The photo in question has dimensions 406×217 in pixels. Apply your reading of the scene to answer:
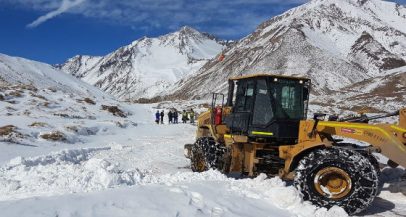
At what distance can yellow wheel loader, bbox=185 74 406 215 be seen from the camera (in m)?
10.1

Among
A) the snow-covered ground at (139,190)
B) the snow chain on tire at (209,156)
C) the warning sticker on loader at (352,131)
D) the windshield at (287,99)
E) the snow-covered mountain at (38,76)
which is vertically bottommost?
the snow-covered ground at (139,190)

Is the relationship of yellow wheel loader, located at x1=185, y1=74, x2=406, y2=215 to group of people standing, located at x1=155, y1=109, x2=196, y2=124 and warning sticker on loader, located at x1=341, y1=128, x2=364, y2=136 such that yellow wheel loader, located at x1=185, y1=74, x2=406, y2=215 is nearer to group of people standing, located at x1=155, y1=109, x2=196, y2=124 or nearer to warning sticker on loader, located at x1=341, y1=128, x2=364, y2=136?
warning sticker on loader, located at x1=341, y1=128, x2=364, y2=136

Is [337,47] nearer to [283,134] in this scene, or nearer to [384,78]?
[384,78]

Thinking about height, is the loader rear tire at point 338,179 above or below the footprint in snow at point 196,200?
above

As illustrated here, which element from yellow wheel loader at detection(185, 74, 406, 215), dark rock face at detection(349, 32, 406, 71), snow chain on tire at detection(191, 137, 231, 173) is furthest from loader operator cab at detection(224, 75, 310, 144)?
dark rock face at detection(349, 32, 406, 71)

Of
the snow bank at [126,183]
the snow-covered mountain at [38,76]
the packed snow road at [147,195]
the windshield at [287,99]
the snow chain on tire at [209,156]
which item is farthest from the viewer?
the snow-covered mountain at [38,76]

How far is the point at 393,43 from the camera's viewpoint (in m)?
176

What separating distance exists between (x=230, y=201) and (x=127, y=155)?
12.5 meters

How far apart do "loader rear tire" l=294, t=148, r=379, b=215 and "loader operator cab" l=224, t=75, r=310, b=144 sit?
2.04 metres

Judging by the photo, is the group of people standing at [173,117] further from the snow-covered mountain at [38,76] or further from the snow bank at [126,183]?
the snow-covered mountain at [38,76]

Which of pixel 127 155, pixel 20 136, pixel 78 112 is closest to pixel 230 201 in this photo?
pixel 127 155

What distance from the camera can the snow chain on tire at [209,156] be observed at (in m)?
14.1

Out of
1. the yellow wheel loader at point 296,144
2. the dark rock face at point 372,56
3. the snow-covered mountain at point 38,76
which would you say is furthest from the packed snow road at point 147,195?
the dark rock face at point 372,56

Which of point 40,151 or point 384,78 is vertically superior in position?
point 384,78
